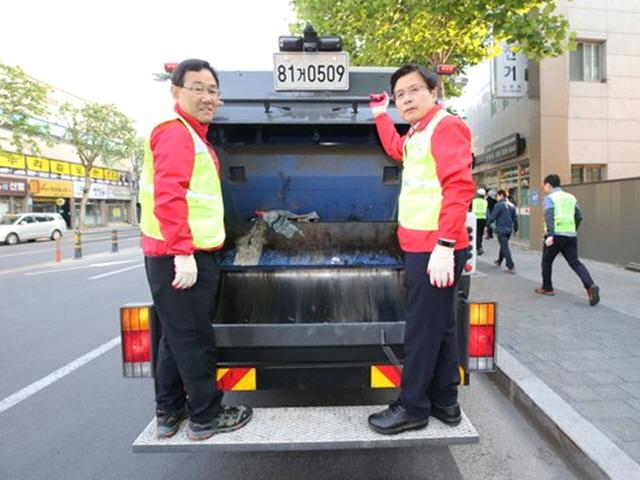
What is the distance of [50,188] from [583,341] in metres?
39.2

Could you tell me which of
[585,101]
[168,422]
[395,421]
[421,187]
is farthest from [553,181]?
[585,101]

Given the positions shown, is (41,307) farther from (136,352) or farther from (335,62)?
(335,62)

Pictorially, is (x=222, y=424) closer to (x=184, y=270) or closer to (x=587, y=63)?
(x=184, y=270)

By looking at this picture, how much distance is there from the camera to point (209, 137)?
335cm

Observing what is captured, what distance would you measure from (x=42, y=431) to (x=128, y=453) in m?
0.83

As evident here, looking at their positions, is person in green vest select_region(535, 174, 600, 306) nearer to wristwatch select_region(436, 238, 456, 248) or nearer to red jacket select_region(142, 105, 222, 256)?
wristwatch select_region(436, 238, 456, 248)

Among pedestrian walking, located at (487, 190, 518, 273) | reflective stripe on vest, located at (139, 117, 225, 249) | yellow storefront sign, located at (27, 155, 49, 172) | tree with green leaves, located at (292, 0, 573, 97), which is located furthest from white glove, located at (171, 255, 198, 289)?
yellow storefront sign, located at (27, 155, 49, 172)

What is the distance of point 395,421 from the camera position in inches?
92.4

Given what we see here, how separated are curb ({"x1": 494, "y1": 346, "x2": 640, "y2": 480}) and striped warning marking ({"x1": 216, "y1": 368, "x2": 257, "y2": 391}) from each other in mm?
1930

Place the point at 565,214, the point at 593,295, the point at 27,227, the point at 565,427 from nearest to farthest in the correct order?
the point at 565,427 → the point at 593,295 → the point at 565,214 → the point at 27,227

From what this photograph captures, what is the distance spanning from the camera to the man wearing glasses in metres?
2.17

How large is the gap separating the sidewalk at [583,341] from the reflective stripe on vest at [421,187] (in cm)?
86

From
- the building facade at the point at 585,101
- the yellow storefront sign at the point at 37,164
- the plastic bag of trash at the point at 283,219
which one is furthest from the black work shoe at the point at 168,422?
the yellow storefront sign at the point at 37,164

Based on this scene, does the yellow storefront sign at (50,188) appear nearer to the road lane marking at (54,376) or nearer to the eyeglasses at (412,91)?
the road lane marking at (54,376)
